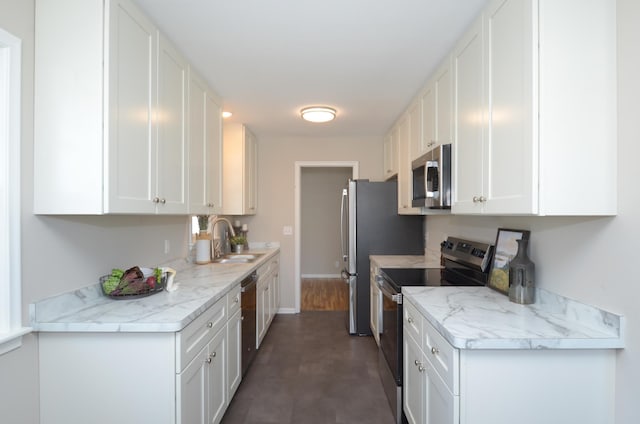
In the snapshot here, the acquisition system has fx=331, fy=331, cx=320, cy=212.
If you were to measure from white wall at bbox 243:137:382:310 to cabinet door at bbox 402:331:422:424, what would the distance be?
2.63m

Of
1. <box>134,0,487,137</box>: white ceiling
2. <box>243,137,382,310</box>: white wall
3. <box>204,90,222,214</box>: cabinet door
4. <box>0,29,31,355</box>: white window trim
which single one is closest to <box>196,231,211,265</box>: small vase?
<box>204,90,222,214</box>: cabinet door

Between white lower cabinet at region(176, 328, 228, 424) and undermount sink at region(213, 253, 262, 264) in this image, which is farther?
undermount sink at region(213, 253, 262, 264)

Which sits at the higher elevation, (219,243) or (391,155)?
(391,155)

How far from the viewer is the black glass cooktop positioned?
2.20 m

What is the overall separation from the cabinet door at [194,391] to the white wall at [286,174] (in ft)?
9.01

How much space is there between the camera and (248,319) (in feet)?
8.86

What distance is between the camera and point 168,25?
1814 millimetres

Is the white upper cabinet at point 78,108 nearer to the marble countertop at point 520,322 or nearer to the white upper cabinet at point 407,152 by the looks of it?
the marble countertop at point 520,322

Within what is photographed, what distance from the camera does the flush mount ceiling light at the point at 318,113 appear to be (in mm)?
3172

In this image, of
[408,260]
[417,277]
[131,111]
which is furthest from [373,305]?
[131,111]

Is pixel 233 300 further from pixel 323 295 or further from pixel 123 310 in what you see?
pixel 323 295

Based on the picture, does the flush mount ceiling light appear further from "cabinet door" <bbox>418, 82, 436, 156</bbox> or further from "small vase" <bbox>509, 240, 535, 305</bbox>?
"small vase" <bbox>509, 240, 535, 305</bbox>

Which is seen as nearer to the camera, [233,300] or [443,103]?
[443,103]

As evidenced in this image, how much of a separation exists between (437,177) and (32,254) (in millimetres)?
2157
